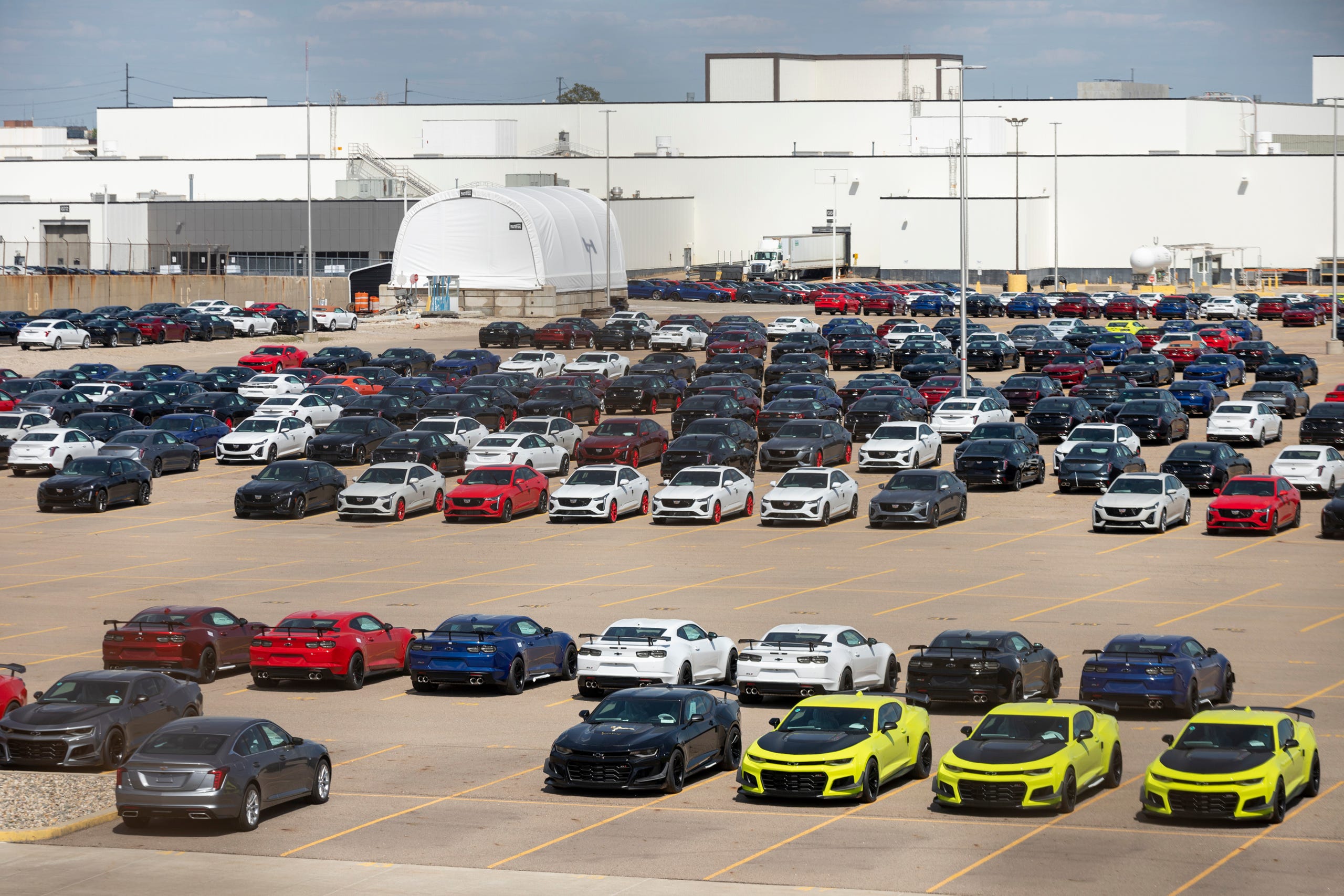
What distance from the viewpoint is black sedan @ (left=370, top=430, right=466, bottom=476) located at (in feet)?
161

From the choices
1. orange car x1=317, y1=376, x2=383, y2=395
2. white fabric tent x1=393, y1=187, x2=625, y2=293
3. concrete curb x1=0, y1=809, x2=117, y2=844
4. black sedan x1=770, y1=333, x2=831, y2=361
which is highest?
white fabric tent x1=393, y1=187, x2=625, y2=293

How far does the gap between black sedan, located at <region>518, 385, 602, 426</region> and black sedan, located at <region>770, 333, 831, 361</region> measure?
15.5m

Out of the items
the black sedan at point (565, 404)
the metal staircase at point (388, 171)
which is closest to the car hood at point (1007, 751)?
the black sedan at point (565, 404)

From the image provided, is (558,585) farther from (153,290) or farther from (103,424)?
(153,290)

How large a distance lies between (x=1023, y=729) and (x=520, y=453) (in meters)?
29.9

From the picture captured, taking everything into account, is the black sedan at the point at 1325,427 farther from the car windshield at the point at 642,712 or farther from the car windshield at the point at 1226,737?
the car windshield at the point at 642,712

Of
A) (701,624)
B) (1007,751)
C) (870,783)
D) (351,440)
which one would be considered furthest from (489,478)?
(1007,751)

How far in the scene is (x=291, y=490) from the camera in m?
44.0

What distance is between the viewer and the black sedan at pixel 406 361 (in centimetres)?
7062

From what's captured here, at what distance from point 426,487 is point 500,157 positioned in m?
98.3

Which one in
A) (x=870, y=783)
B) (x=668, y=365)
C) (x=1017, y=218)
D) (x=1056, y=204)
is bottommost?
(x=870, y=783)

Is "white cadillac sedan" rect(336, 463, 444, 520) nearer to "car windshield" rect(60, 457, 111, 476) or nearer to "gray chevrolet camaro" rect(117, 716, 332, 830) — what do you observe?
"car windshield" rect(60, 457, 111, 476)

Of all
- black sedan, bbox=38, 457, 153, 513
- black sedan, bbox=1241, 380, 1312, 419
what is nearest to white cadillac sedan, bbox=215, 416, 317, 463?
black sedan, bbox=38, 457, 153, 513

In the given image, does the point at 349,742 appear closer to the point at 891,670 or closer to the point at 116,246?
the point at 891,670
